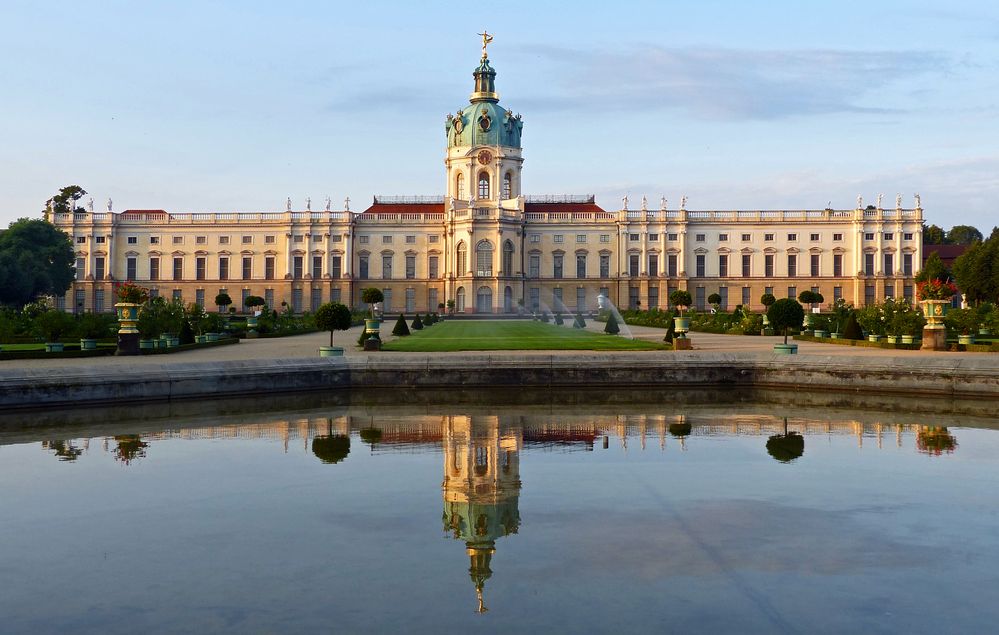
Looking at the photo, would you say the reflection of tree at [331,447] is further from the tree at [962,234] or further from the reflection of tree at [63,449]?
the tree at [962,234]

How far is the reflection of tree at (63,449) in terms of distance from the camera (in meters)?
11.6

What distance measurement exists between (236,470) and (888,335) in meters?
22.3

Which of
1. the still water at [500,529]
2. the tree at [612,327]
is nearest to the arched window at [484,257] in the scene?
the tree at [612,327]

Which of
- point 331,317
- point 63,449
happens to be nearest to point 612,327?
point 331,317

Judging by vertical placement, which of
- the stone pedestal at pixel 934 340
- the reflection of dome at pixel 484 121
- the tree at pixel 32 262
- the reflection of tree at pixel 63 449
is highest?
the reflection of dome at pixel 484 121

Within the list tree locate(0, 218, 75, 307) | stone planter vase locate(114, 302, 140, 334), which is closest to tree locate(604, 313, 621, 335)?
stone planter vase locate(114, 302, 140, 334)

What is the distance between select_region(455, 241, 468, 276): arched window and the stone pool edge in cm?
5238

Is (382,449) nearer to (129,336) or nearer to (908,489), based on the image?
(908,489)

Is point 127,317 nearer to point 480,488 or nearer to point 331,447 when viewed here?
point 331,447

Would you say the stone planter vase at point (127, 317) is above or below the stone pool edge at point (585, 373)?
above

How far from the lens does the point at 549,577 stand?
6.72 m

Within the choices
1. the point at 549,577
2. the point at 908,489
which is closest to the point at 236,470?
the point at 549,577

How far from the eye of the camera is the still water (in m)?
6.09

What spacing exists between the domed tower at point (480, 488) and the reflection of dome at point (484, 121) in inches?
2579
